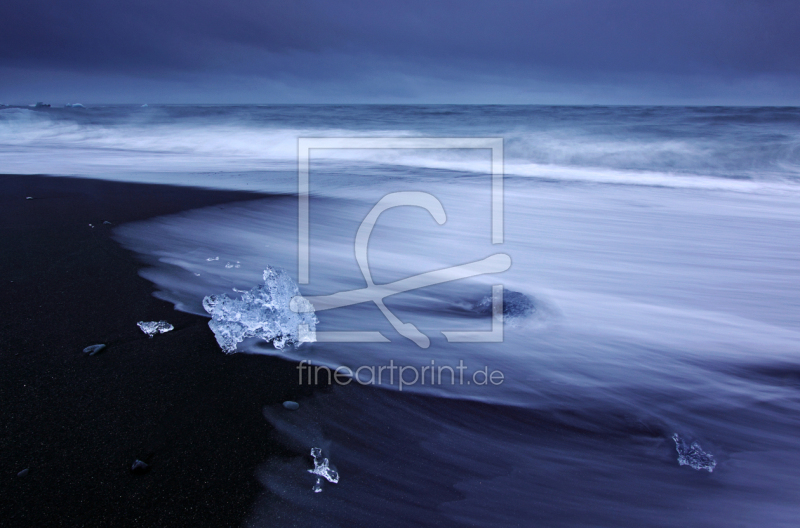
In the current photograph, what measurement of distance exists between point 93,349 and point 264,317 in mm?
667

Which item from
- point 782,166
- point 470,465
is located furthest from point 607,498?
point 782,166

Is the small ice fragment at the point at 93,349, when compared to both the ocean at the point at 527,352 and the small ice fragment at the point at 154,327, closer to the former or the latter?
the small ice fragment at the point at 154,327

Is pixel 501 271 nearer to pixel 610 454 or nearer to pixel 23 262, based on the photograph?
pixel 610 454

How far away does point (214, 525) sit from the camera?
1161 millimetres

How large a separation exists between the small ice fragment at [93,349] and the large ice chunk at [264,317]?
0.41 metres

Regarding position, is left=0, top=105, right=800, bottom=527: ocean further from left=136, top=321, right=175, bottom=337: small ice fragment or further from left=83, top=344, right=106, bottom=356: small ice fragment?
left=83, top=344, right=106, bottom=356: small ice fragment

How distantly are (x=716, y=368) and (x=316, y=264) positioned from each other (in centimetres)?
226

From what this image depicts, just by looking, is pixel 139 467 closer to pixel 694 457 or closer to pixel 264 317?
pixel 264 317

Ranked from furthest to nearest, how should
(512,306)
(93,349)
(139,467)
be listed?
(512,306) → (93,349) → (139,467)

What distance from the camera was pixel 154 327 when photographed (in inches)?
79.4

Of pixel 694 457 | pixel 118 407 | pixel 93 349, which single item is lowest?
pixel 694 457

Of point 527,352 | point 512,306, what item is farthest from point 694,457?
point 512,306

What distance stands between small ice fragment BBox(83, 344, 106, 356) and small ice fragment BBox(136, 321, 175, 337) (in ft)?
0.58

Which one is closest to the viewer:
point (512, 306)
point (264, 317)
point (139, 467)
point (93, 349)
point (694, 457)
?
point (139, 467)
